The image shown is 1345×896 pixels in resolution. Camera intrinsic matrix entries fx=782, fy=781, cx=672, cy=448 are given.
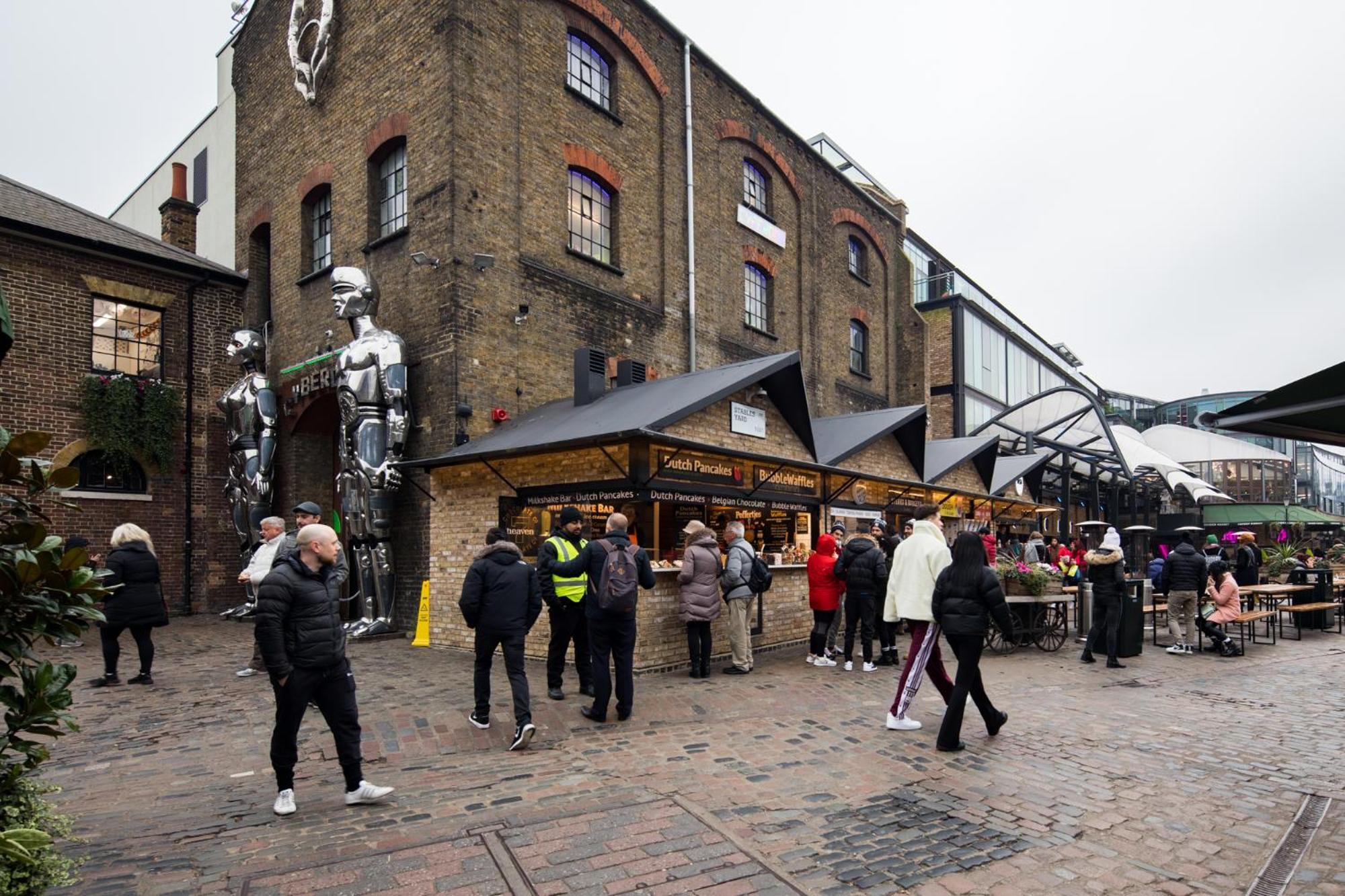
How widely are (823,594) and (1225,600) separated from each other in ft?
21.5

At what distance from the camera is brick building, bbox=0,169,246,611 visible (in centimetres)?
1338

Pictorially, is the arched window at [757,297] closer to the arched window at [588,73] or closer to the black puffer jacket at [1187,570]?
the arched window at [588,73]

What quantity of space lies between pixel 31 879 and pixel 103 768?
328cm

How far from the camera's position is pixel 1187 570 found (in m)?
11.5

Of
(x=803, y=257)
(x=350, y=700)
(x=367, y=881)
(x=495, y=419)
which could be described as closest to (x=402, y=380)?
(x=495, y=419)

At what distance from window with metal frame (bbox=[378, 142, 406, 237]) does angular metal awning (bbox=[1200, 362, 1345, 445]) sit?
40.9 ft

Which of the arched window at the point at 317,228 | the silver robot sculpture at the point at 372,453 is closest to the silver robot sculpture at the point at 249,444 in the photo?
the arched window at the point at 317,228

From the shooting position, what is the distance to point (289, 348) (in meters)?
15.2

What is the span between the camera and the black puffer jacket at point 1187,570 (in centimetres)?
1146

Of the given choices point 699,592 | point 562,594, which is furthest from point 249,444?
point 699,592

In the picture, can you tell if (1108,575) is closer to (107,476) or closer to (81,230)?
(107,476)

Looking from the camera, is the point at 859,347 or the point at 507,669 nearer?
the point at 507,669

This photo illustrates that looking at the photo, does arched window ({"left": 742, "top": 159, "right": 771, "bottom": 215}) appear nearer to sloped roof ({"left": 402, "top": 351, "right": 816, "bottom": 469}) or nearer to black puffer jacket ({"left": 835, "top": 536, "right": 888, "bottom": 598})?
sloped roof ({"left": 402, "top": 351, "right": 816, "bottom": 469})

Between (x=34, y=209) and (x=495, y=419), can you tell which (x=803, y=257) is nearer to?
(x=495, y=419)
